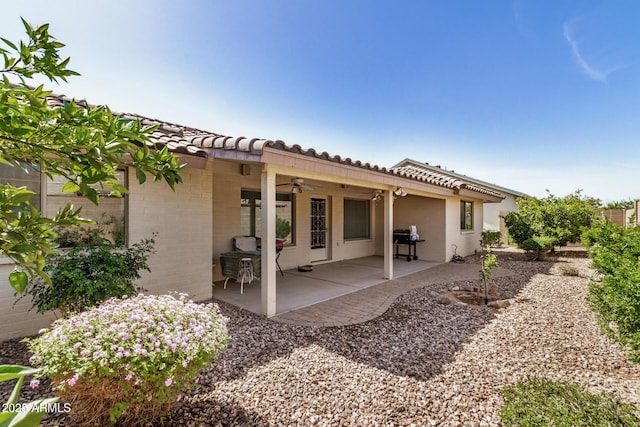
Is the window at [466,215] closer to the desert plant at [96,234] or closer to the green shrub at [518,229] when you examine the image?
the green shrub at [518,229]

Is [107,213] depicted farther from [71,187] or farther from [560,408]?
[560,408]

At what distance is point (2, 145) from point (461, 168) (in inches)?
954

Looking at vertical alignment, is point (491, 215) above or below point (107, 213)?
above

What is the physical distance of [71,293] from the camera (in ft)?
12.3

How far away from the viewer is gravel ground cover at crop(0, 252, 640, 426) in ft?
9.27

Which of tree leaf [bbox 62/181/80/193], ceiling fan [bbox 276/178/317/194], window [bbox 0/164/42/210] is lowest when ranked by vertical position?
tree leaf [bbox 62/181/80/193]

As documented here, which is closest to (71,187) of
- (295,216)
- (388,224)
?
(388,224)

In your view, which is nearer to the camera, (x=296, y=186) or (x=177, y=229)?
(x=177, y=229)

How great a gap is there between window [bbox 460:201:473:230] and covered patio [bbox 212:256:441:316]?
12.3 ft

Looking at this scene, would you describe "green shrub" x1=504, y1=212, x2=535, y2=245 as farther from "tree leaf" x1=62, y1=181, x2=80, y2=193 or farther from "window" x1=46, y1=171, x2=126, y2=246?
"tree leaf" x1=62, y1=181, x2=80, y2=193

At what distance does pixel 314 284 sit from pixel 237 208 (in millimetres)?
2987

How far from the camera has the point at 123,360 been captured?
2.20m

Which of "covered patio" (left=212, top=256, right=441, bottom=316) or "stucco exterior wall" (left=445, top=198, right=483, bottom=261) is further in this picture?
"stucco exterior wall" (left=445, top=198, right=483, bottom=261)

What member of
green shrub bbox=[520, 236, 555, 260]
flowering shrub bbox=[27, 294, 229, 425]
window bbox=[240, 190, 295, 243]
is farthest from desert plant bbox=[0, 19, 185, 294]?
green shrub bbox=[520, 236, 555, 260]
